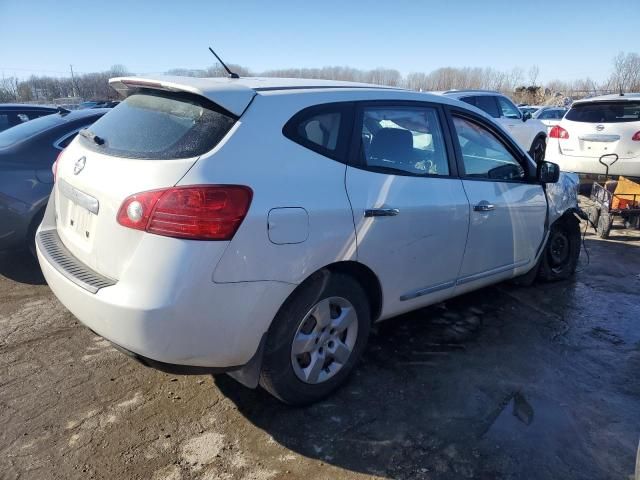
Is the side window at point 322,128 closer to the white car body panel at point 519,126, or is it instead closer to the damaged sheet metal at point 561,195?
the damaged sheet metal at point 561,195

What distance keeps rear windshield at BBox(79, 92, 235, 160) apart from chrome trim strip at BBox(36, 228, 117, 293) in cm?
59

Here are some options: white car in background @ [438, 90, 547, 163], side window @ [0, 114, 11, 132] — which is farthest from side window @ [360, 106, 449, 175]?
white car in background @ [438, 90, 547, 163]

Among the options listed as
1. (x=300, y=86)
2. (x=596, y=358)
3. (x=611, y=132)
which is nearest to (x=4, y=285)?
(x=300, y=86)

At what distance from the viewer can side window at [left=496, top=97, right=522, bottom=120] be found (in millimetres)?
11109

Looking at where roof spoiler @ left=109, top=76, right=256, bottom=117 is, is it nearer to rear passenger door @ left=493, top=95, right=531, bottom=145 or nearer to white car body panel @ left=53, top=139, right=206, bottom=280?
white car body panel @ left=53, top=139, right=206, bottom=280

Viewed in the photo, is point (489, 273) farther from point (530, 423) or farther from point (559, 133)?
point (559, 133)

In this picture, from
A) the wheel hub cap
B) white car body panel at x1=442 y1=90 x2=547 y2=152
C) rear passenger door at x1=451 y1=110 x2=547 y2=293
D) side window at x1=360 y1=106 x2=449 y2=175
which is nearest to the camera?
the wheel hub cap

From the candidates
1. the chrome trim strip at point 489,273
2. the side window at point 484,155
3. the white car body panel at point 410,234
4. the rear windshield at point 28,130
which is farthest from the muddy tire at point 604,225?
the rear windshield at point 28,130

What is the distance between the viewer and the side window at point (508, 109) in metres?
11.1

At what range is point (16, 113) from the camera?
24.2 feet

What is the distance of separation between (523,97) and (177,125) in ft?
203

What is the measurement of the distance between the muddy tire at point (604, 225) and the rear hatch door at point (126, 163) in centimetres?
567

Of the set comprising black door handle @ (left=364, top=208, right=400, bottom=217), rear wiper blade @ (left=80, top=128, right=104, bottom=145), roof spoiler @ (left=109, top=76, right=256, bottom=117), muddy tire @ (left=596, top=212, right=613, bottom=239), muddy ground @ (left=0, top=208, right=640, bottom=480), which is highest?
roof spoiler @ (left=109, top=76, right=256, bottom=117)

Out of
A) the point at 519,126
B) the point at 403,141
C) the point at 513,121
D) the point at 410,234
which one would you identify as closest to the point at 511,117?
the point at 513,121
